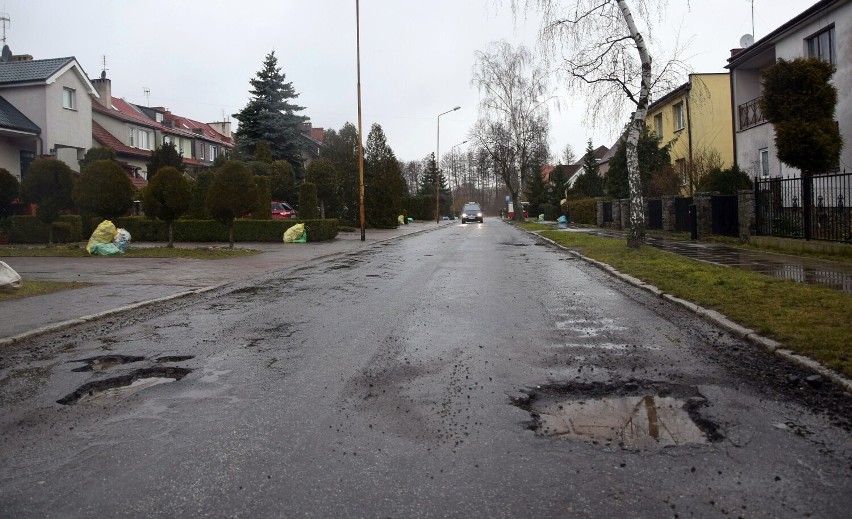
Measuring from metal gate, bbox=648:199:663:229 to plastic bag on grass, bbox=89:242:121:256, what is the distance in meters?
23.6

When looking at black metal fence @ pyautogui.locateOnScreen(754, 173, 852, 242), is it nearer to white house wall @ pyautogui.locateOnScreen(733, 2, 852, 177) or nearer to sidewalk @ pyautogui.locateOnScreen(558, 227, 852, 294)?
sidewalk @ pyautogui.locateOnScreen(558, 227, 852, 294)

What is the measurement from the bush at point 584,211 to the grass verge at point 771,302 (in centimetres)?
3123

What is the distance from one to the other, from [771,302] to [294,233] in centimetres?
2262

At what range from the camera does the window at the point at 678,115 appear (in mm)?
41281

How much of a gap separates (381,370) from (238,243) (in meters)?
24.7

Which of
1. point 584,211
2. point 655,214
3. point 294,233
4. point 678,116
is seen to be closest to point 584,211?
point 584,211

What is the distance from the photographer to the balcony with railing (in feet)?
91.9

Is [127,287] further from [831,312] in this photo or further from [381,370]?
[831,312]

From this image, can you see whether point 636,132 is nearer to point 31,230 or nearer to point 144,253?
point 144,253

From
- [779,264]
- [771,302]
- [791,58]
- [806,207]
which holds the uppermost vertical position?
[791,58]

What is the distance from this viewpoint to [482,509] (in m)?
3.29

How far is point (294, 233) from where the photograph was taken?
1145 inches

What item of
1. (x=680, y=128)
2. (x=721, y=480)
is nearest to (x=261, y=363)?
(x=721, y=480)

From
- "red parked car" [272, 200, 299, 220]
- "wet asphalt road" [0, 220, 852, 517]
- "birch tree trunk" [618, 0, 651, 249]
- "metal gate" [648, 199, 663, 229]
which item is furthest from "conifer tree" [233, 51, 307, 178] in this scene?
"wet asphalt road" [0, 220, 852, 517]
